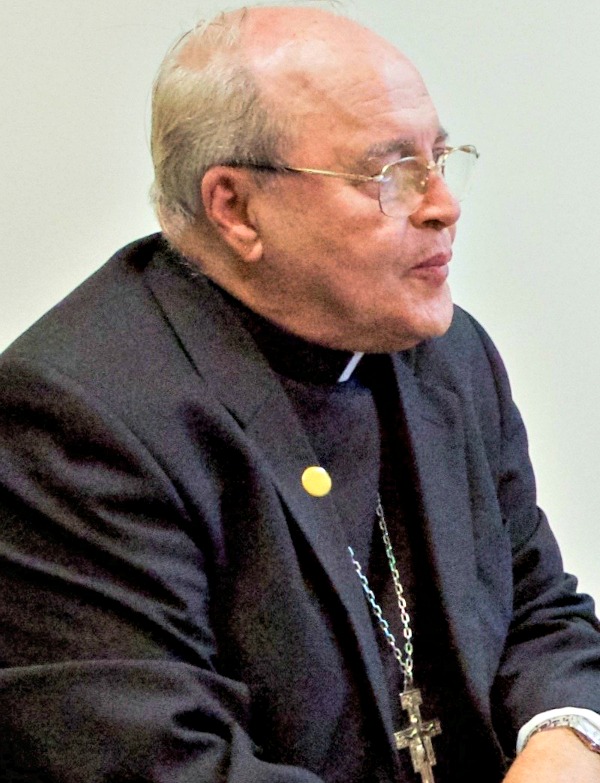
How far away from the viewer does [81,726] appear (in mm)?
892

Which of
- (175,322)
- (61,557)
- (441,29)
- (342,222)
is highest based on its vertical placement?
(441,29)

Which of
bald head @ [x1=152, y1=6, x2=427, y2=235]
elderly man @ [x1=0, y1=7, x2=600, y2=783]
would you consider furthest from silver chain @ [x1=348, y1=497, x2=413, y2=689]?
bald head @ [x1=152, y1=6, x2=427, y2=235]

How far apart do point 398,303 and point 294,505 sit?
26 cm

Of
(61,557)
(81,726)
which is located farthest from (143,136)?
(81,726)

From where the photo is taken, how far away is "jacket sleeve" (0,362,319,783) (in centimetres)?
89

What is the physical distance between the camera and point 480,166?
5.79ft

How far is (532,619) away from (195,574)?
1.71 feet

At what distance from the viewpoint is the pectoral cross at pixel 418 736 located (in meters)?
1.13

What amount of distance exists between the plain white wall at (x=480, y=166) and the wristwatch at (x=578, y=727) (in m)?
0.79

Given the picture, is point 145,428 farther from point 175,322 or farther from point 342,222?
point 342,222

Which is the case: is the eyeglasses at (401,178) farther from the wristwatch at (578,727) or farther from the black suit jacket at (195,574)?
the wristwatch at (578,727)

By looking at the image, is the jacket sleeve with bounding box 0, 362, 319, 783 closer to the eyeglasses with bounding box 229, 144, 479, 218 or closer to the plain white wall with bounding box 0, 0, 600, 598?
the eyeglasses with bounding box 229, 144, 479, 218

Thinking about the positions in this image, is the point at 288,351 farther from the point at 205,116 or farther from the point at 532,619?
the point at 532,619

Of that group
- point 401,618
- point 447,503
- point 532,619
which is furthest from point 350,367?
point 532,619
